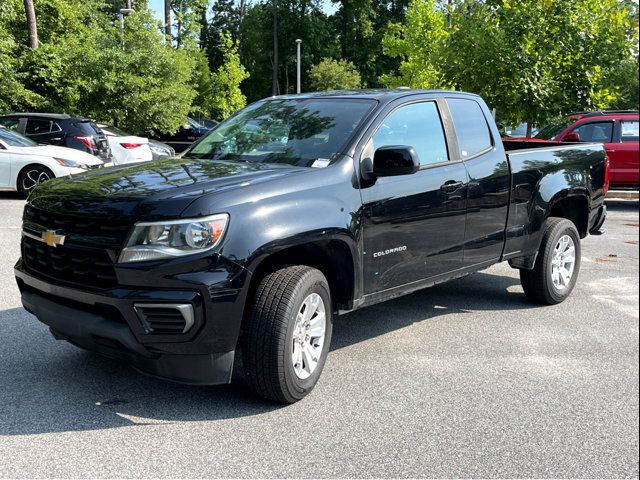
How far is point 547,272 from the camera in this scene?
6379mm

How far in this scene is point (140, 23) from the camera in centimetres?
2472

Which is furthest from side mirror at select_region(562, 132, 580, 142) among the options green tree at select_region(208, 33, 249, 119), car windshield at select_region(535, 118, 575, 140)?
green tree at select_region(208, 33, 249, 119)

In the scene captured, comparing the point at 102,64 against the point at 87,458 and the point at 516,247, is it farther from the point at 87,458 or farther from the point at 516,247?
the point at 87,458

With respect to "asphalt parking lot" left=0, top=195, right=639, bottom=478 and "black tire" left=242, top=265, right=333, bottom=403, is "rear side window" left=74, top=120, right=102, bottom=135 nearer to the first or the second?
"asphalt parking lot" left=0, top=195, right=639, bottom=478

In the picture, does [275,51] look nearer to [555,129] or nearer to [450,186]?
[555,129]

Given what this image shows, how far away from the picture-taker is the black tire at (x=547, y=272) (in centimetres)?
637

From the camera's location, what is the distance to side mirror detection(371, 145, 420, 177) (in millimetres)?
4480

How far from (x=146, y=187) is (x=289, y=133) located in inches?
54.4

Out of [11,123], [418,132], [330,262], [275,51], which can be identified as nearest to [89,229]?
[330,262]

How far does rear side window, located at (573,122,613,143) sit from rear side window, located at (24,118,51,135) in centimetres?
1132

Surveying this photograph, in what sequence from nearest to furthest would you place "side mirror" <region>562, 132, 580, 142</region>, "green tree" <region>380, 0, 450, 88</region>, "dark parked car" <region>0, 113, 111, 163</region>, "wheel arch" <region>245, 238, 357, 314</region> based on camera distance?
"wheel arch" <region>245, 238, 357, 314</region> → "side mirror" <region>562, 132, 580, 142</region> → "dark parked car" <region>0, 113, 111, 163</region> → "green tree" <region>380, 0, 450, 88</region>

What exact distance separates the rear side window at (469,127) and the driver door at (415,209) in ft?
0.67

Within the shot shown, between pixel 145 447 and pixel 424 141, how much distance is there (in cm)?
295

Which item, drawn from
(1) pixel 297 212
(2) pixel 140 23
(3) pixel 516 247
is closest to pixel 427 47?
(2) pixel 140 23
